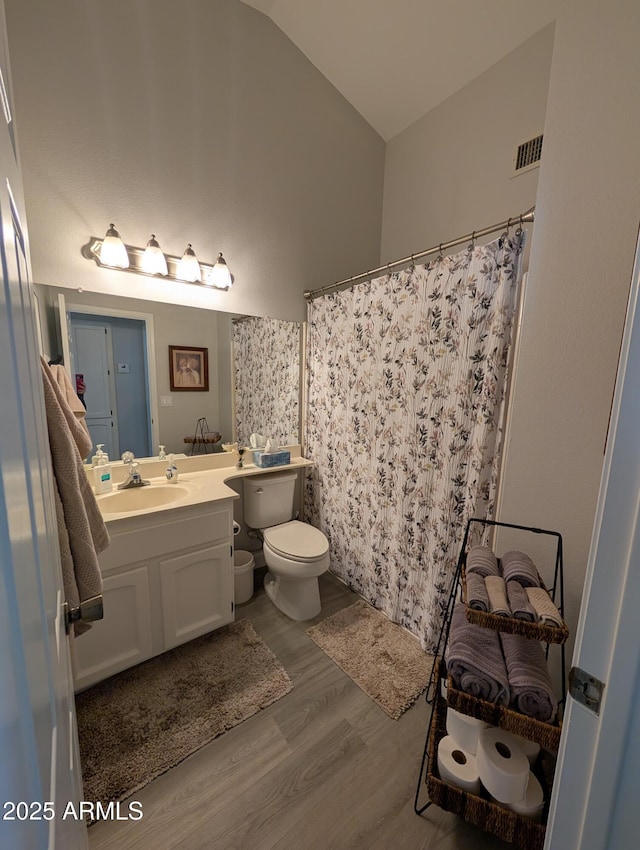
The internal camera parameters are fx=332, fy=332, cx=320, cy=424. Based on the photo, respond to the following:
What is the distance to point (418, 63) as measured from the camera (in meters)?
1.84

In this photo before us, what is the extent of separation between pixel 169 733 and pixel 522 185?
2.96 meters

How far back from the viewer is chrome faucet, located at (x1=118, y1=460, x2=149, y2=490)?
5.49 feet

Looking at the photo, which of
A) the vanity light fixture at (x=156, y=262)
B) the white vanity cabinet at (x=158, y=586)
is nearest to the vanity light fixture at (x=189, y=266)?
the vanity light fixture at (x=156, y=262)

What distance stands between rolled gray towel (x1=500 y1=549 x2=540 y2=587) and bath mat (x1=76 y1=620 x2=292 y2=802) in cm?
114

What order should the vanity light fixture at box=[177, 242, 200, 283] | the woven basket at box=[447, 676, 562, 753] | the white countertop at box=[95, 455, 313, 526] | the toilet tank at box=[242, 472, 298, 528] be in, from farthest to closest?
the toilet tank at box=[242, 472, 298, 528], the vanity light fixture at box=[177, 242, 200, 283], the white countertop at box=[95, 455, 313, 526], the woven basket at box=[447, 676, 562, 753]

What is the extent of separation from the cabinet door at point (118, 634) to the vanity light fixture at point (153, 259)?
1424 mm

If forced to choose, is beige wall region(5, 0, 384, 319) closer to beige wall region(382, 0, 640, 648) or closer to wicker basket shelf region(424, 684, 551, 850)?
beige wall region(382, 0, 640, 648)

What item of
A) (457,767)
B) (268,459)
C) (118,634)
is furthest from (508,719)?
(268,459)

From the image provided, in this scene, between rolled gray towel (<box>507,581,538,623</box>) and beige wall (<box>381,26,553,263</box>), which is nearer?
rolled gray towel (<box>507,581,538,623</box>)

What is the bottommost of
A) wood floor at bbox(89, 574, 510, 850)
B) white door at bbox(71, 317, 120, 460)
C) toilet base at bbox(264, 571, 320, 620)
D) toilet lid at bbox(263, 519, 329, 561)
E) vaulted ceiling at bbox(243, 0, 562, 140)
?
wood floor at bbox(89, 574, 510, 850)

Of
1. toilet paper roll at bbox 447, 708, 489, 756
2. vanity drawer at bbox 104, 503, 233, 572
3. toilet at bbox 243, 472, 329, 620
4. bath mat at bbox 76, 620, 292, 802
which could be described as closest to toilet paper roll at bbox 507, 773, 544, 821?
toilet paper roll at bbox 447, 708, 489, 756

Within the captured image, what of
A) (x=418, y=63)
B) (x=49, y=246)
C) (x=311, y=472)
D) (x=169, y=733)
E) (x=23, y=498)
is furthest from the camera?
(x=311, y=472)

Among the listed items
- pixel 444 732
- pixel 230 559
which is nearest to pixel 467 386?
pixel 444 732

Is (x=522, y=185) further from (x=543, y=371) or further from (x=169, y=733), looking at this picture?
(x=169, y=733)
